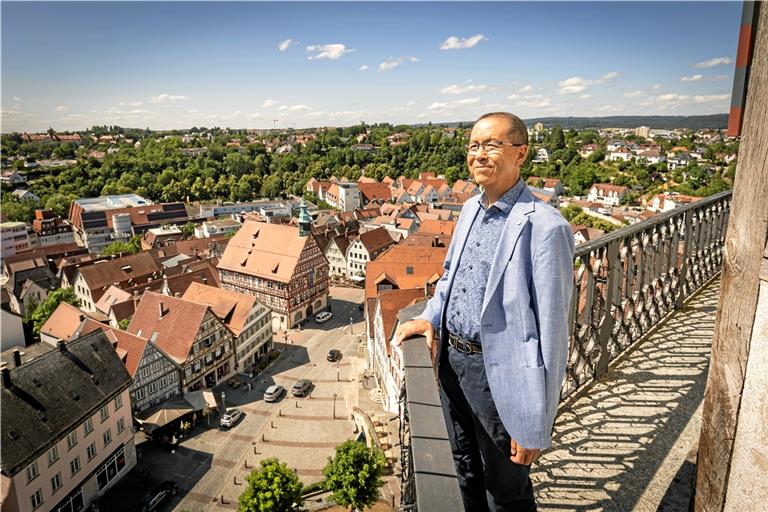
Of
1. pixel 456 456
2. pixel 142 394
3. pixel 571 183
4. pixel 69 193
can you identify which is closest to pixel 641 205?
pixel 571 183

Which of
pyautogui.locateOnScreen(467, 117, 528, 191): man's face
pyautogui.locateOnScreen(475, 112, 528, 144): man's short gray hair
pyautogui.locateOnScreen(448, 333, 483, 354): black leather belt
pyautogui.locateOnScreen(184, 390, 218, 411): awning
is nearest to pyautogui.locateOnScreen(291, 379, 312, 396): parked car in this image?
pyautogui.locateOnScreen(184, 390, 218, 411): awning

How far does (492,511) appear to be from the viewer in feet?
8.04

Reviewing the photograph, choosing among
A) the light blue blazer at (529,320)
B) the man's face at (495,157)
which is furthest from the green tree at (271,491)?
the man's face at (495,157)

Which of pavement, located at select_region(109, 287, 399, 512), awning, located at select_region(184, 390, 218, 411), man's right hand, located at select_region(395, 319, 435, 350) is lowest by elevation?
pavement, located at select_region(109, 287, 399, 512)

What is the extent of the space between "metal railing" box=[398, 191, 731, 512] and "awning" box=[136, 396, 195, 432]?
65.9 feet

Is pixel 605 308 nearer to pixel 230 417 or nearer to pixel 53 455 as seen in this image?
pixel 53 455

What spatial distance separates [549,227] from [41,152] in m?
171

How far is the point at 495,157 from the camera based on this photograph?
2328 millimetres

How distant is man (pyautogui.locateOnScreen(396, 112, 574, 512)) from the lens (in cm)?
206

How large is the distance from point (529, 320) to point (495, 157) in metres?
0.78

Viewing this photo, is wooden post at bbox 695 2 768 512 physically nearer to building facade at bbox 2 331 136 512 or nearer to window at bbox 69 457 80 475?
building facade at bbox 2 331 136 512

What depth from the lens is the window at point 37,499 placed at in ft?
48.2

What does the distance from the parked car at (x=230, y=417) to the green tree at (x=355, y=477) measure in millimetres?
7258

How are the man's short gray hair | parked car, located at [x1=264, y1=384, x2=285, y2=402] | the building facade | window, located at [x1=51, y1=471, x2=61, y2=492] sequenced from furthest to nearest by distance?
parked car, located at [x1=264, y1=384, x2=285, y2=402] < window, located at [x1=51, y1=471, x2=61, y2=492] < the building facade < the man's short gray hair
